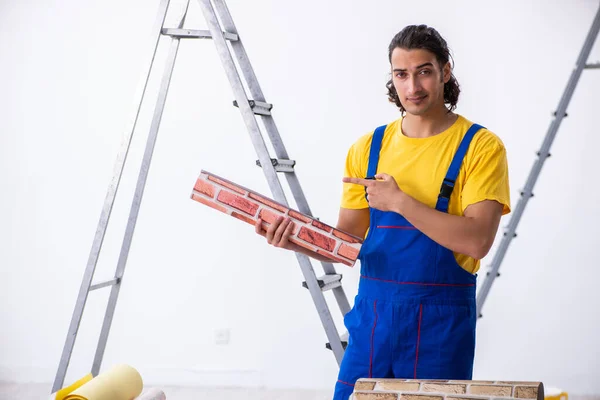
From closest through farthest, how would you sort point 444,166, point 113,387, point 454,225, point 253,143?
1. point 454,225
2. point 444,166
3. point 113,387
4. point 253,143

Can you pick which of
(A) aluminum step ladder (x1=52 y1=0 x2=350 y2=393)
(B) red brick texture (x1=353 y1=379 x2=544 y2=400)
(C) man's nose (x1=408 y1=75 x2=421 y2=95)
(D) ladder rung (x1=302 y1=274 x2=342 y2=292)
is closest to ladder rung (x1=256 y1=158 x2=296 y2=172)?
(A) aluminum step ladder (x1=52 y1=0 x2=350 y2=393)

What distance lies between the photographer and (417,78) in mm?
1620

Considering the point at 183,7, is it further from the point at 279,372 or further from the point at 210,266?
the point at 279,372

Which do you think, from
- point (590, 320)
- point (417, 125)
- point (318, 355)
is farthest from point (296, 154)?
point (417, 125)

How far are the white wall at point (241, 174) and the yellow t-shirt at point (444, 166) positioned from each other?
2230 millimetres

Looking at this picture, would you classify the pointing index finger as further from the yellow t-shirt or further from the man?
the yellow t-shirt

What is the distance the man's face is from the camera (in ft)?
5.30

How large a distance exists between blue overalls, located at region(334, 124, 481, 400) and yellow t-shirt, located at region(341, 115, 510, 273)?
0.09ft

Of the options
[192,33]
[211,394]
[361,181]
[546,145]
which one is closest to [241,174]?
[211,394]

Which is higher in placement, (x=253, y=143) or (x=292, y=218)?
(x=253, y=143)

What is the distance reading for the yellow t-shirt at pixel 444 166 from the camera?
5.06ft

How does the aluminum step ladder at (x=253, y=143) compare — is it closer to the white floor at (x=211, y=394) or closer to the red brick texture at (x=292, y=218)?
the red brick texture at (x=292, y=218)

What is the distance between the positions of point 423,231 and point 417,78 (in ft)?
1.23

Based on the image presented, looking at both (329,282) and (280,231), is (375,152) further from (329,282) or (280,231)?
(329,282)
